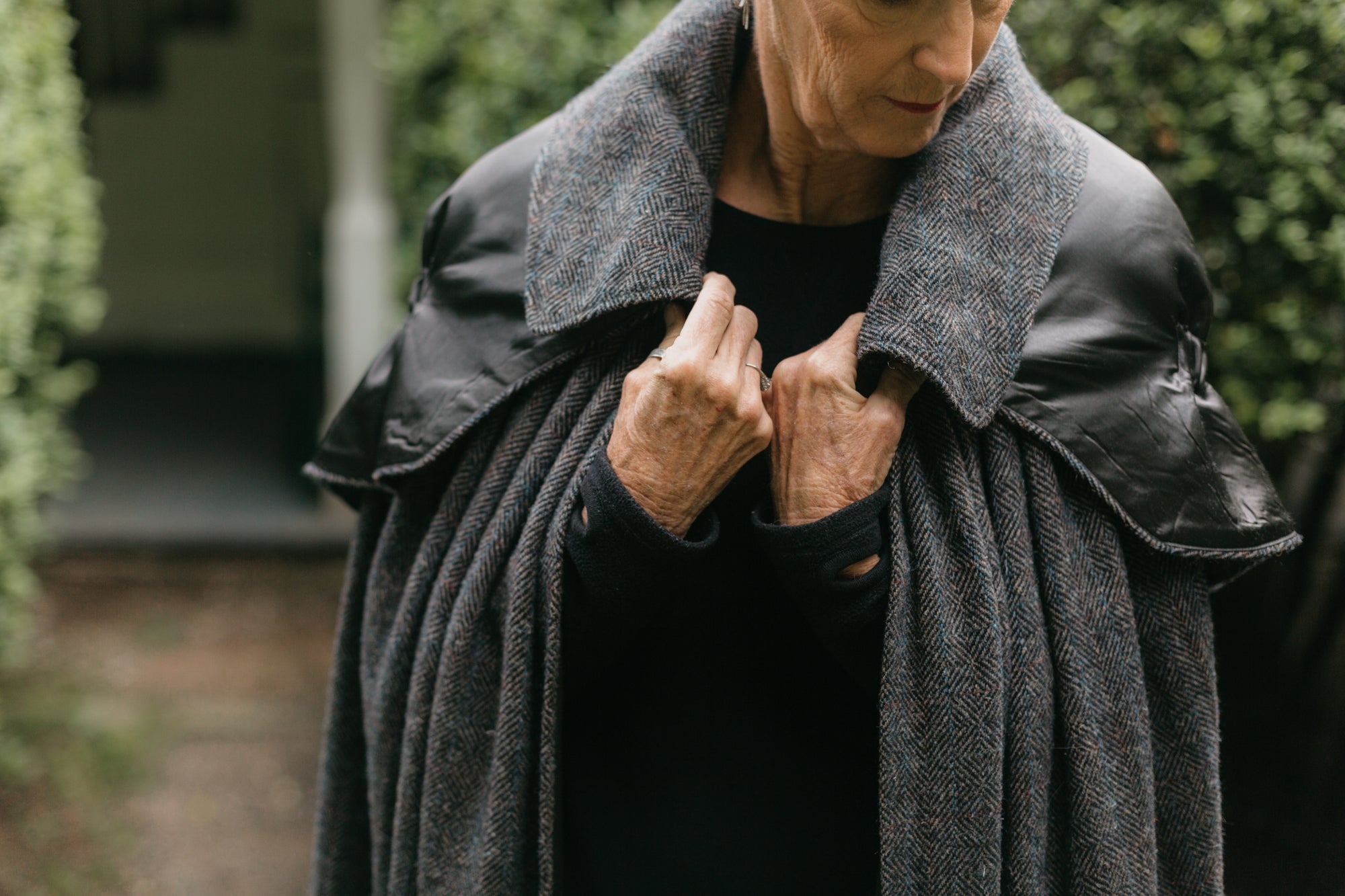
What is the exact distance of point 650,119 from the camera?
160cm

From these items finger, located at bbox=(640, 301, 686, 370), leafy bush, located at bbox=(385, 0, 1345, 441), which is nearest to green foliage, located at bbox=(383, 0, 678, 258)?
leafy bush, located at bbox=(385, 0, 1345, 441)

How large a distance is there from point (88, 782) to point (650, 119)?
393cm

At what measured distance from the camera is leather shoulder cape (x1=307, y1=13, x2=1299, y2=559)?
141cm

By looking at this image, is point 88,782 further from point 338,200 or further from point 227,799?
point 338,200

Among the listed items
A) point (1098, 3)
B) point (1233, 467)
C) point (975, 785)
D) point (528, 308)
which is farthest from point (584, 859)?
point (1098, 3)

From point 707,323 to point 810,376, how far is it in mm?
141

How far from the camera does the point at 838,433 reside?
1.38 m

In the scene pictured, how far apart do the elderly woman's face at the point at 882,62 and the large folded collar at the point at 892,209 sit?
0.35 feet

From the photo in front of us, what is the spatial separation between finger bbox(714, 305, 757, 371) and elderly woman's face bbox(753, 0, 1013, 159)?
0.23 metres

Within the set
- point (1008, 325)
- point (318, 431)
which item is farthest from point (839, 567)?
point (318, 431)

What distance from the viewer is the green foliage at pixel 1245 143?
2.57 metres

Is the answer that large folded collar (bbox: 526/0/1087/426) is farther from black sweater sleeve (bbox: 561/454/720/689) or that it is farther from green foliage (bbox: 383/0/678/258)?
green foliage (bbox: 383/0/678/258)

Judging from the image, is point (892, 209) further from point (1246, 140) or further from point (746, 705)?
point (1246, 140)

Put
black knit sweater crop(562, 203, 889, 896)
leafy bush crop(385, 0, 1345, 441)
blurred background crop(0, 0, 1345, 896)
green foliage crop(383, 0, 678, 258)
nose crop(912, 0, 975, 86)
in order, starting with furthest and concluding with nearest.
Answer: green foliage crop(383, 0, 678, 258) → blurred background crop(0, 0, 1345, 896) → leafy bush crop(385, 0, 1345, 441) → black knit sweater crop(562, 203, 889, 896) → nose crop(912, 0, 975, 86)
